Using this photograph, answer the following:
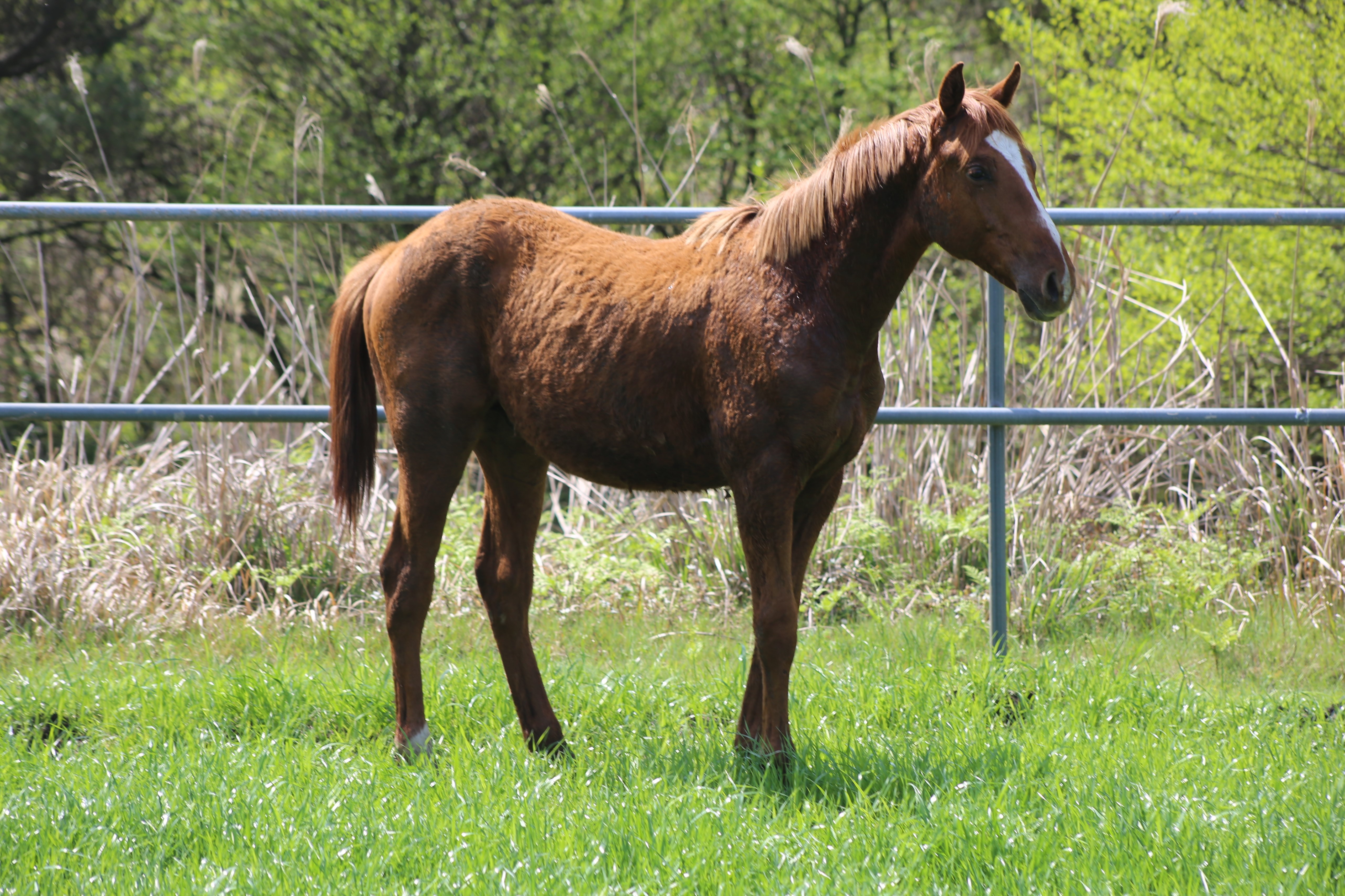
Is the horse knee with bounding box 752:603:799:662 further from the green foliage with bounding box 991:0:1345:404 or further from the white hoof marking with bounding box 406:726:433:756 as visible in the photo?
the green foliage with bounding box 991:0:1345:404

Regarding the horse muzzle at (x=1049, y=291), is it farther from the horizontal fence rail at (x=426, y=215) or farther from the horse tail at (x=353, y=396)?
the horse tail at (x=353, y=396)

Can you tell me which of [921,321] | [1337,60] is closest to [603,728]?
[921,321]

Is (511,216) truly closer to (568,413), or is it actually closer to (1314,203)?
(568,413)

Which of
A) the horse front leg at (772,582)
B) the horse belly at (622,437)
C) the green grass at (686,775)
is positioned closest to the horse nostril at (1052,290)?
A: the horse front leg at (772,582)

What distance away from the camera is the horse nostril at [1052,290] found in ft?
8.22

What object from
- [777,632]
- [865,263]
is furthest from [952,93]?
[777,632]

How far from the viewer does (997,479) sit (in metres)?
3.98

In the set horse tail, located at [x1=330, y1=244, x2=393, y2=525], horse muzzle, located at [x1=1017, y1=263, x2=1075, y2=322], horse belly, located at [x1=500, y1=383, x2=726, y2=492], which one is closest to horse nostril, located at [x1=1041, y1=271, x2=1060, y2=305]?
horse muzzle, located at [x1=1017, y1=263, x2=1075, y2=322]

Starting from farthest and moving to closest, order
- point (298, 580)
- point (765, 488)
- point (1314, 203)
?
point (1314, 203) → point (298, 580) → point (765, 488)

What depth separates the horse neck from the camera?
274cm

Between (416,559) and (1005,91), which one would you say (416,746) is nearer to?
(416,559)

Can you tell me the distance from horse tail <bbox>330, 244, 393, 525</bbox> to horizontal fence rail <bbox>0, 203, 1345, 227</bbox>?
0.45m

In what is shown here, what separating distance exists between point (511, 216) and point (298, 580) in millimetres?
2545

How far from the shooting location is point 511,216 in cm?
327
